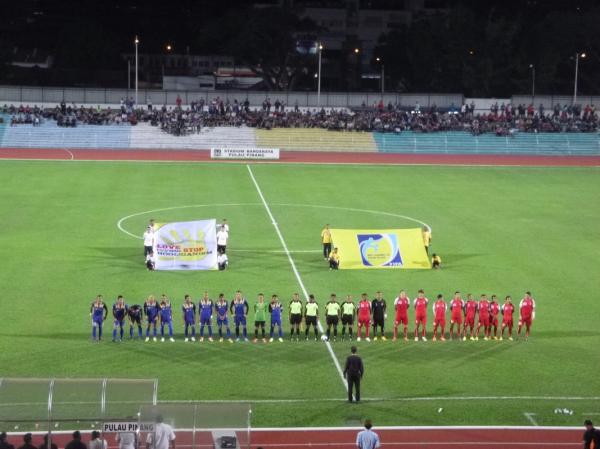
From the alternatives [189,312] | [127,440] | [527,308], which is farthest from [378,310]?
[127,440]

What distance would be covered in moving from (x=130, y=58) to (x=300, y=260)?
90357mm

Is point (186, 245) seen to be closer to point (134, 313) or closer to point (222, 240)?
point (222, 240)

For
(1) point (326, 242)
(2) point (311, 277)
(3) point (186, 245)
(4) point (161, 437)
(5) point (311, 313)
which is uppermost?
(3) point (186, 245)

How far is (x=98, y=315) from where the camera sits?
27594mm

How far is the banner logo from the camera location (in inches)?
1421

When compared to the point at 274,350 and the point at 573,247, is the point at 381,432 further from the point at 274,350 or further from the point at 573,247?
the point at 573,247

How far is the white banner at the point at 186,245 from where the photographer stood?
3538 centimetres

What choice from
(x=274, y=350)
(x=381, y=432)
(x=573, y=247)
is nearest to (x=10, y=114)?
(x=573, y=247)

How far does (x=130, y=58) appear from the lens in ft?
407

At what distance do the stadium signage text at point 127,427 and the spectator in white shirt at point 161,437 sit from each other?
0.09m

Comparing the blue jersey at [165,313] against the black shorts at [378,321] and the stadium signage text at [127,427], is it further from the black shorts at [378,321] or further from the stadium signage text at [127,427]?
the stadium signage text at [127,427]

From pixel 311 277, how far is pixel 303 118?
157ft

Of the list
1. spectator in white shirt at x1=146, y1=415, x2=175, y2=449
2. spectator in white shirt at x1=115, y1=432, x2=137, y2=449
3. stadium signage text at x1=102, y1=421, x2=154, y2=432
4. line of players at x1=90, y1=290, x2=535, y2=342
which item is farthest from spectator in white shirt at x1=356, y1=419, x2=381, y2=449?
line of players at x1=90, y1=290, x2=535, y2=342

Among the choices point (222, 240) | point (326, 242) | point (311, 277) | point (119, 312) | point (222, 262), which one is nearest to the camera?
point (119, 312)
